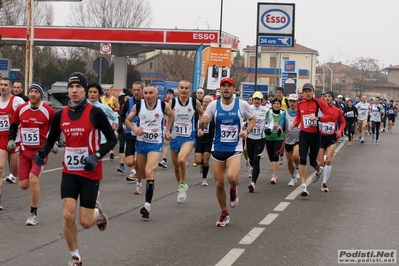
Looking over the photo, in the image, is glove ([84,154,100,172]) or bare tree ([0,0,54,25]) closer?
glove ([84,154,100,172])

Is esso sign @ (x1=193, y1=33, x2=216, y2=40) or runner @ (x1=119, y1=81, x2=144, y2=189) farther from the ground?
esso sign @ (x1=193, y1=33, x2=216, y2=40)

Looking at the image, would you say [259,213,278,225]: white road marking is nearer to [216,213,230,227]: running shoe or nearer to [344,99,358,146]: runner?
[216,213,230,227]: running shoe

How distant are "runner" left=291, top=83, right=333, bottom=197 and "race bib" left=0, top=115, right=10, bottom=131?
16.8 feet

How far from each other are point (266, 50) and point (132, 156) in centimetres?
12453

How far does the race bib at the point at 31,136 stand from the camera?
10094 millimetres

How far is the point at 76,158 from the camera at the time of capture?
7.30 meters

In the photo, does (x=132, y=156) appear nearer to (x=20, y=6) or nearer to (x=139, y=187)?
(x=139, y=187)

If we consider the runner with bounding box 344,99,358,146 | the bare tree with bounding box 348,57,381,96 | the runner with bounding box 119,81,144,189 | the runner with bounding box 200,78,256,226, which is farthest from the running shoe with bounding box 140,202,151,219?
the bare tree with bounding box 348,57,381,96

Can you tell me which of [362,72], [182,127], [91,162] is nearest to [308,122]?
[182,127]

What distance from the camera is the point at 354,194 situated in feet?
45.0

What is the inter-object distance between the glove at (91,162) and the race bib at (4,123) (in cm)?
477

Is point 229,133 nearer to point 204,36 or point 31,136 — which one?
point 31,136

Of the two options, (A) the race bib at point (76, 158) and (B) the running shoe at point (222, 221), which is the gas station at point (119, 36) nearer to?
(B) the running shoe at point (222, 221)

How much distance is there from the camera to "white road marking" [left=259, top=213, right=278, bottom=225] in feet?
33.4
